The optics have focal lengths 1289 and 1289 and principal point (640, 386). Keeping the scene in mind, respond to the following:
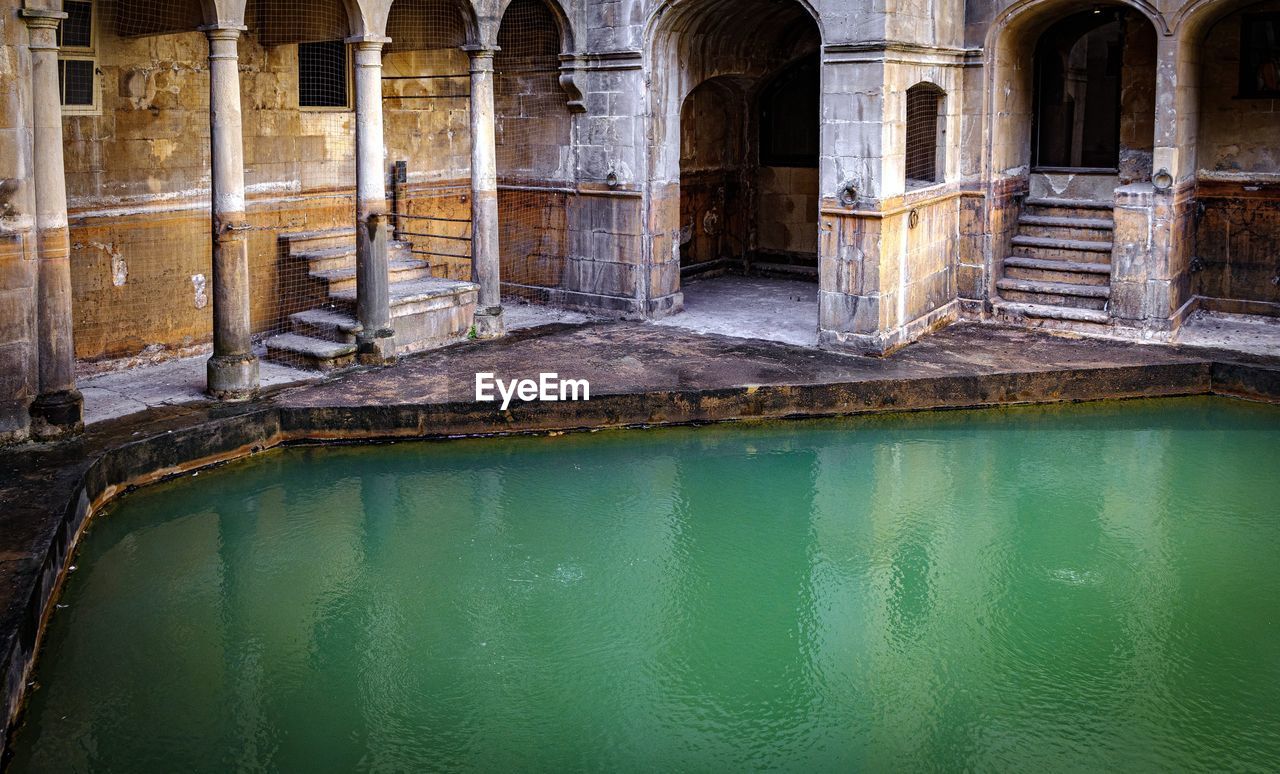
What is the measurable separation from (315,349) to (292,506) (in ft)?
7.99

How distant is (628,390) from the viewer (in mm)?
10578

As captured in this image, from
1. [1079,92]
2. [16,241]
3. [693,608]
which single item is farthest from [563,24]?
[1079,92]

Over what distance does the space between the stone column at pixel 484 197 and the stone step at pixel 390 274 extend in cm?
71

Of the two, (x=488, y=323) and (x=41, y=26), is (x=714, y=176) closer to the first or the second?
(x=488, y=323)

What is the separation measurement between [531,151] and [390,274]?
2.39m

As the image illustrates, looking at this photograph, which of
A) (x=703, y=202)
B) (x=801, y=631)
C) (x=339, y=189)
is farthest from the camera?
(x=703, y=202)

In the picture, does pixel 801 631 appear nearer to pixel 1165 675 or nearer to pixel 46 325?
pixel 1165 675

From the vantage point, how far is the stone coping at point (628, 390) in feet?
30.1

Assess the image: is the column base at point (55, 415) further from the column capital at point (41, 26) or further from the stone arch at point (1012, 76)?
the stone arch at point (1012, 76)

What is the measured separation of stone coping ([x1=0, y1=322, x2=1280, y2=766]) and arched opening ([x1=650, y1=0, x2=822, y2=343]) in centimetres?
188

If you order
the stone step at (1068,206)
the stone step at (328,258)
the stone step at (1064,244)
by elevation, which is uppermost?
the stone step at (1068,206)

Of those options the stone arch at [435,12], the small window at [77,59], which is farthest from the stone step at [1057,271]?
the small window at [77,59]

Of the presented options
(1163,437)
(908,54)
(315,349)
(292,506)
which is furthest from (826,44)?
(292,506)

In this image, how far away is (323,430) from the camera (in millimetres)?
10094
